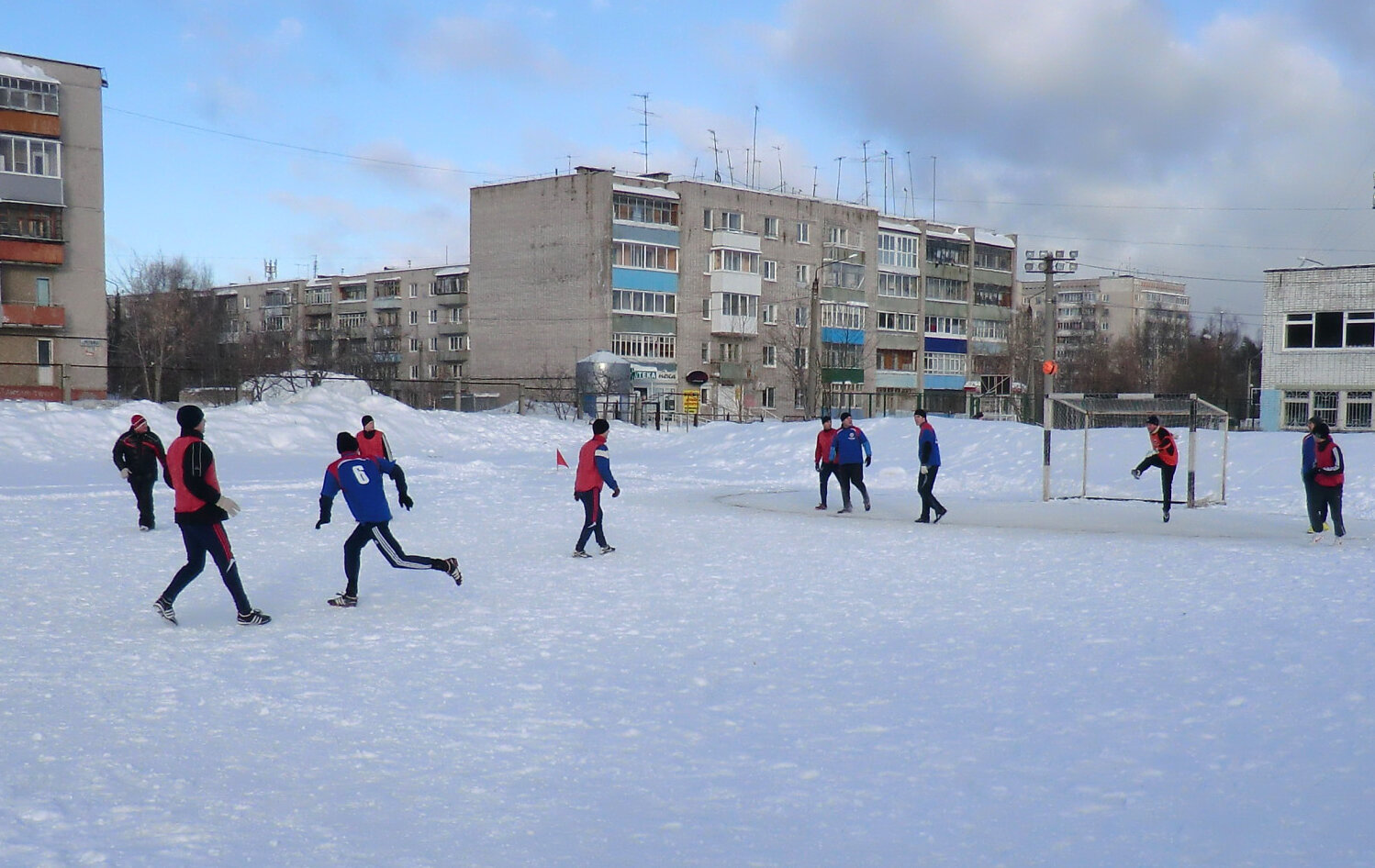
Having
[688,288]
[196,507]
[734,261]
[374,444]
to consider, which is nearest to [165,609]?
[196,507]

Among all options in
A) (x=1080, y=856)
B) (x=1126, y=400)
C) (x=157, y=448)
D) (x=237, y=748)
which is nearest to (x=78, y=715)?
(x=237, y=748)

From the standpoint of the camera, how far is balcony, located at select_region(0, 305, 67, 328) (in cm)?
4672

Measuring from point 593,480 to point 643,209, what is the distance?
5540 cm

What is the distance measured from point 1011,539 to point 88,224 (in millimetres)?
46212

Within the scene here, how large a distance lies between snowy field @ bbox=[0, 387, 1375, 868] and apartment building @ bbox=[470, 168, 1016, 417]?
46.7 meters

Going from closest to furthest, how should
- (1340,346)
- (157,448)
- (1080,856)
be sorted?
(1080,856) < (157,448) < (1340,346)

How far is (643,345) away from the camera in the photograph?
6706 cm

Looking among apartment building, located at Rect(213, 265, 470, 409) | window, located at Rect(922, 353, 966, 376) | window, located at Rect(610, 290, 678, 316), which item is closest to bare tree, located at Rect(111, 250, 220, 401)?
apartment building, located at Rect(213, 265, 470, 409)

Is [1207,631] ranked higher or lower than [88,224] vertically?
lower

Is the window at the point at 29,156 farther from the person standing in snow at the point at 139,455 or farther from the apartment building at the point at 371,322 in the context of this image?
the person standing in snow at the point at 139,455

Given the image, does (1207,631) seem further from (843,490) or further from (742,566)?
(843,490)

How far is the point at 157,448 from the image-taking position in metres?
14.9

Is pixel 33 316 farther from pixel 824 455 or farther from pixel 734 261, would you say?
pixel 824 455

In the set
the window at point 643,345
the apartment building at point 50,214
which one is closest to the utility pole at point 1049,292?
the window at point 643,345
